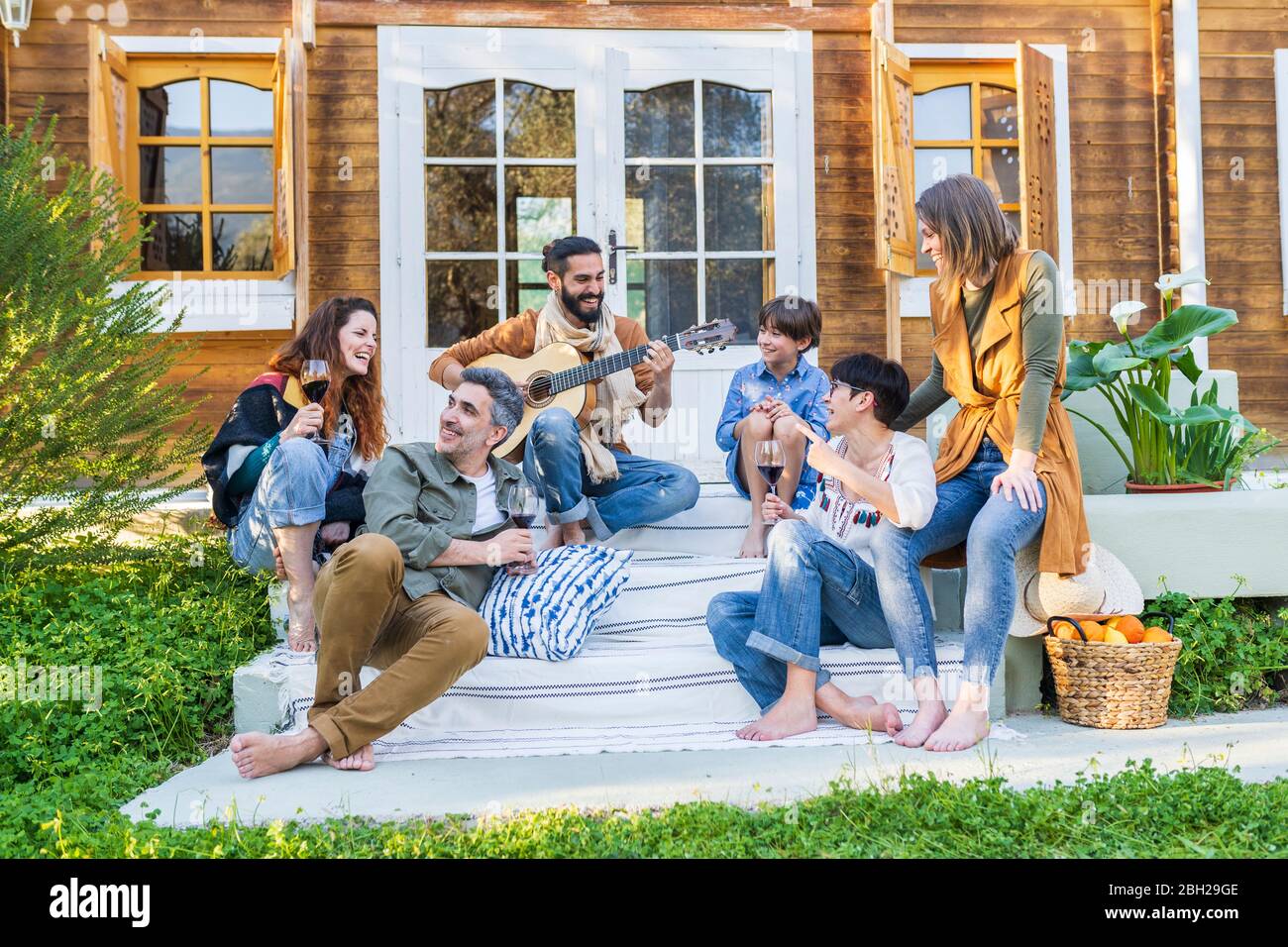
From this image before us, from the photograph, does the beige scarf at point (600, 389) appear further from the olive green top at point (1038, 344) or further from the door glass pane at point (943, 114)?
the door glass pane at point (943, 114)

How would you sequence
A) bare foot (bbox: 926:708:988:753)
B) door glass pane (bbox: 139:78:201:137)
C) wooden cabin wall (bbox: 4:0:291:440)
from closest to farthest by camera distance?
bare foot (bbox: 926:708:988:753) → wooden cabin wall (bbox: 4:0:291:440) → door glass pane (bbox: 139:78:201:137)

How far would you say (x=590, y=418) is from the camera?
160 inches

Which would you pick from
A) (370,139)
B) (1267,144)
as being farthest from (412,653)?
(1267,144)

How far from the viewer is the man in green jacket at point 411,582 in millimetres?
2852

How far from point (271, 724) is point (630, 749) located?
983 millimetres

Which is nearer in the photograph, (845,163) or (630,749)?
(630,749)

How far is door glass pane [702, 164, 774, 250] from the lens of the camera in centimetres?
612

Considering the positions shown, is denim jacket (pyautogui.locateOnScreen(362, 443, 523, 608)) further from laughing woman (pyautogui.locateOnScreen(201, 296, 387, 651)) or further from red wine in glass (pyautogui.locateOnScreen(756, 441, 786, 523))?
red wine in glass (pyautogui.locateOnScreen(756, 441, 786, 523))

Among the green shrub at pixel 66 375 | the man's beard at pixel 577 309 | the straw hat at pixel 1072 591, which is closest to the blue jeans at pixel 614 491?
the man's beard at pixel 577 309

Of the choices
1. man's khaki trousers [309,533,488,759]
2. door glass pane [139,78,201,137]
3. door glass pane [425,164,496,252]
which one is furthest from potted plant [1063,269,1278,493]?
door glass pane [139,78,201,137]

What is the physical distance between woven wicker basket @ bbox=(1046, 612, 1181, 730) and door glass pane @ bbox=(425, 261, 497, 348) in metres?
3.64

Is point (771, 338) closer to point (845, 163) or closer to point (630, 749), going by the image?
point (630, 749)
